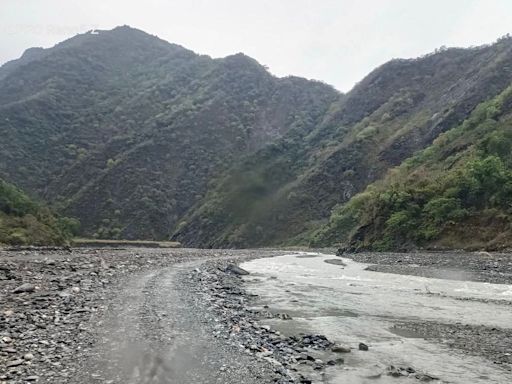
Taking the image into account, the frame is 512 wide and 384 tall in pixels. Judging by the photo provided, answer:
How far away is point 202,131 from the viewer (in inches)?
6422

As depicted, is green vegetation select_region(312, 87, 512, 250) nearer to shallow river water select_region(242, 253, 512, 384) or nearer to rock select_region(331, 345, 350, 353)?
shallow river water select_region(242, 253, 512, 384)

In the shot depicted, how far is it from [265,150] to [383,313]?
12398 cm

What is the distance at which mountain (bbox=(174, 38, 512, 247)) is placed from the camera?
10744cm

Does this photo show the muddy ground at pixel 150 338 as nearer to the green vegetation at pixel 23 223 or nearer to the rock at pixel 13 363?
the rock at pixel 13 363

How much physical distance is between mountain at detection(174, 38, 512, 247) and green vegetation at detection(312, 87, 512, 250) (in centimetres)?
2658

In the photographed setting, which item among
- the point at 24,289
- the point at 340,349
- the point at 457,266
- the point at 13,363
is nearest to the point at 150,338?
the point at 13,363

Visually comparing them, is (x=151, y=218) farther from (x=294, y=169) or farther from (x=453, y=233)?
(x=453, y=233)

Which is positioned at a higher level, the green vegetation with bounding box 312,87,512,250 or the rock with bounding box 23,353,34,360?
the green vegetation with bounding box 312,87,512,250

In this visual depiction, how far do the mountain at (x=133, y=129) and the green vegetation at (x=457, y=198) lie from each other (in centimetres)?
7809

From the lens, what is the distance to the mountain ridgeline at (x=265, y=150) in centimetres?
6131

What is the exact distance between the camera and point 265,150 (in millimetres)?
143000

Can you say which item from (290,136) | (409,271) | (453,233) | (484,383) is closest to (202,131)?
(290,136)

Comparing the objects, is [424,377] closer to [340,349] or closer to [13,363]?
[340,349]

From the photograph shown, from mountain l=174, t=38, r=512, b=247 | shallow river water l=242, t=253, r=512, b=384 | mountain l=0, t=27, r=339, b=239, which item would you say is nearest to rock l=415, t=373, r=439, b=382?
shallow river water l=242, t=253, r=512, b=384
